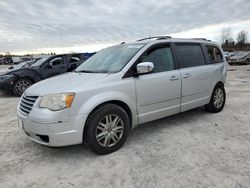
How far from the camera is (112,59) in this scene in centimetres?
382

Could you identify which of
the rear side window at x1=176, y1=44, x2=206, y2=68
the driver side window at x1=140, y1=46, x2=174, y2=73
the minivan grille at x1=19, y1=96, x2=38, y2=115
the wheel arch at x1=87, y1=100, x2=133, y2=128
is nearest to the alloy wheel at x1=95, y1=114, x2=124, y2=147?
the wheel arch at x1=87, y1=100, x2=133, y2=128

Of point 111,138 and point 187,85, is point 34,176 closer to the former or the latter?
point 111,138

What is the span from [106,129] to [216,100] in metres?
3.07

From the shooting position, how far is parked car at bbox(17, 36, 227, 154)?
2.87 metres

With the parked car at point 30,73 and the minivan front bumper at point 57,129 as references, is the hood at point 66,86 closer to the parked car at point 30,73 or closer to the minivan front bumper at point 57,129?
the minivan front bumper at point 57,129

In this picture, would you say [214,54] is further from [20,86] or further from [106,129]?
[20,86]

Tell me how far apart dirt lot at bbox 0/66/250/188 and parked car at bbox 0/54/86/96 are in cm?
424

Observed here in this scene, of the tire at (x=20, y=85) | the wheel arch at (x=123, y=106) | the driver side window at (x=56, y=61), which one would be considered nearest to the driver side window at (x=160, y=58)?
the wheel arch at (x=123, y=106)

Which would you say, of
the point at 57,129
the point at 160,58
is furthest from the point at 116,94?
the point at 160,58

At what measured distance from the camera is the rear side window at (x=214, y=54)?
16.1 feet

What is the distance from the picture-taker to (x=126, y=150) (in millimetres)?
3322

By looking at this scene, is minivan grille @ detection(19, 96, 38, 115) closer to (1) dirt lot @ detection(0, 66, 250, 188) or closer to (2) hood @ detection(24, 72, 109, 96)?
(2) hood @ detection(24, 72, 109, 96)

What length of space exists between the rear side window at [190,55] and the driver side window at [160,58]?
25 centimetres

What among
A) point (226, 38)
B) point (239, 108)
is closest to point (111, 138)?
point (239, 108)
